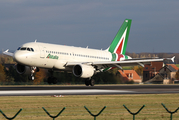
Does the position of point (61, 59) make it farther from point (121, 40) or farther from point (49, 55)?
point (121, 40)

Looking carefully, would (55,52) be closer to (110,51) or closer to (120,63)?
(120,63)

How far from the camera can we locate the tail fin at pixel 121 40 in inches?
2603

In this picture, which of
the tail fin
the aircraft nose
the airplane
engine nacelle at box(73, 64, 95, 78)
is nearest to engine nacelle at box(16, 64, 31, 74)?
the airplane

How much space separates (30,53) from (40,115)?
27.6 metres

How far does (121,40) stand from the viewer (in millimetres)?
67625

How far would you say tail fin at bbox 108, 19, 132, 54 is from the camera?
66.1 metres

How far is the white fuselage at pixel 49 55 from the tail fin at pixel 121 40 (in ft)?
29.6

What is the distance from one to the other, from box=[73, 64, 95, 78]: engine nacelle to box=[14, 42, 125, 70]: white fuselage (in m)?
2.08

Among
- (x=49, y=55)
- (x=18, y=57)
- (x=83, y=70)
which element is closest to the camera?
(x=18, y=57)

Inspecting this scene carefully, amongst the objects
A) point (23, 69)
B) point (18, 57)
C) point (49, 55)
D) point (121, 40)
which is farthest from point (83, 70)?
point (121, 40)

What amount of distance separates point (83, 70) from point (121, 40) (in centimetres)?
1952

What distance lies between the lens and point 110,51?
65.0m

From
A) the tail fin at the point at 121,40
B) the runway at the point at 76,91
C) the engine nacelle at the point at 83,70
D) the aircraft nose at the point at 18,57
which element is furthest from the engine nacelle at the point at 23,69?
the tail fin at the point at 121,40

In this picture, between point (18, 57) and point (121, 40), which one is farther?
point (121, 40)
